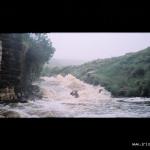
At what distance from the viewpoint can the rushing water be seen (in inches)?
142

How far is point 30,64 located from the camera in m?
3.74

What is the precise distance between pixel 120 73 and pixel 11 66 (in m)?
1.36

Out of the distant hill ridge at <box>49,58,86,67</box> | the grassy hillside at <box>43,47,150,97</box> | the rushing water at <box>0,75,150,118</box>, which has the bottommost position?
the rushing water at <box>0,75,150,118</box>

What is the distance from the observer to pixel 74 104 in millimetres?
3645

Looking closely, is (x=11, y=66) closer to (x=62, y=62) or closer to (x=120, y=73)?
(x=62, y=62)

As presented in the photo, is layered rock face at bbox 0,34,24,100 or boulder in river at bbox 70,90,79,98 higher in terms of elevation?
layered rock face at bbox 0,34,24,100

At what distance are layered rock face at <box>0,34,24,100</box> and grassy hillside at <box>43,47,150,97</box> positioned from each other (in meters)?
0.36

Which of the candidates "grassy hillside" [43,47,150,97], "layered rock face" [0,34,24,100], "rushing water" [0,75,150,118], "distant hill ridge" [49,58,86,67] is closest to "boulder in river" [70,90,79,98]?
"rushing water" [0,75,150,118]

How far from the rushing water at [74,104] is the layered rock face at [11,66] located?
18cm

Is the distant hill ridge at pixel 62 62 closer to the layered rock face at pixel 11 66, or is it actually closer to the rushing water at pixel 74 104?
the rushing water at pixel 74 104

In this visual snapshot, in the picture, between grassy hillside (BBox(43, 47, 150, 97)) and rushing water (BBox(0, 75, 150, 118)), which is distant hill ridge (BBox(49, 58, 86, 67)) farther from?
rushing water (BBox(0, 75, 150, 118))

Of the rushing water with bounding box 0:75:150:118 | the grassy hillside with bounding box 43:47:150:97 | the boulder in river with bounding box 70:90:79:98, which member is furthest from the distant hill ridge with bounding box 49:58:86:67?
the boulder in river with bounding box 70:90:79:98
